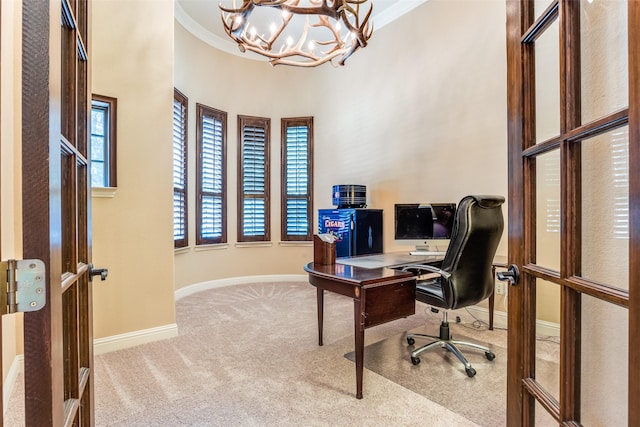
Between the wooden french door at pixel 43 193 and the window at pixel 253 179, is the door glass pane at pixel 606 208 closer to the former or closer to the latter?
the wooden french door at pixel 43 193

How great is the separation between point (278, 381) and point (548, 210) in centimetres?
182

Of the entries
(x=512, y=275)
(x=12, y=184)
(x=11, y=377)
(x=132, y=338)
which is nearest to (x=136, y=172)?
(x=12, y=184)

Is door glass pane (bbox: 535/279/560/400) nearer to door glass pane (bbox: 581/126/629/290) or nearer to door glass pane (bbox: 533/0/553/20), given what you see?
door glass pane (bbox: 581/126/629/290)

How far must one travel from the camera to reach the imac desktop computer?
3.35 meters

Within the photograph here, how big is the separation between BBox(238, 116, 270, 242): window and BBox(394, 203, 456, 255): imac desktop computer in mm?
2464

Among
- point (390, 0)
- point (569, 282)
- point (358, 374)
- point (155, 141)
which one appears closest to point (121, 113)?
point (155, 141)

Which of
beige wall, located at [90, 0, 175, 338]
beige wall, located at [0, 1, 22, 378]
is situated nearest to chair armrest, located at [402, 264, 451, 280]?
beige wall, located at [90, 0, 175, 338]

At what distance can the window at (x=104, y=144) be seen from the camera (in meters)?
2.61

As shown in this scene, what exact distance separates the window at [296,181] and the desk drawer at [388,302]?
10.3 feet

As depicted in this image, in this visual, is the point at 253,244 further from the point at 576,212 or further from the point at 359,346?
the point at 576,212

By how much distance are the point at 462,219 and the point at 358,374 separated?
113 cm

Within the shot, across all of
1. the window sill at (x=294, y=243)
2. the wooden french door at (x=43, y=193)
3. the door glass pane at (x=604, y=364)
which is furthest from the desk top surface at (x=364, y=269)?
the window sill at (x=294, y=243)

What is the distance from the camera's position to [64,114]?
0.90 metres

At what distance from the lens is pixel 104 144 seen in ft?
8.65
